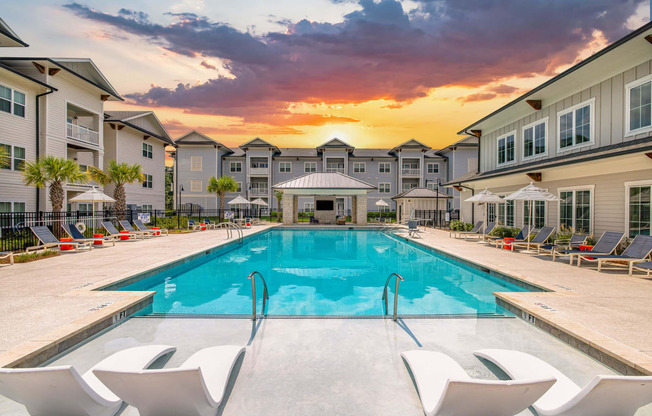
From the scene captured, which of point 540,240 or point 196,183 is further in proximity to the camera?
point 196,183

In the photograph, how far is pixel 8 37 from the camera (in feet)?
53.8

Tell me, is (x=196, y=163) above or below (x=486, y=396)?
above

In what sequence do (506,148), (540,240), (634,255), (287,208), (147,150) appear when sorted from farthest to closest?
(147,150) → (287,208) → (506,148) → (540,240) → (634,255)

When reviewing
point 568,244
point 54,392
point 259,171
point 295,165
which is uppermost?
point 295,165

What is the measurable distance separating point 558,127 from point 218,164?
35311 mm

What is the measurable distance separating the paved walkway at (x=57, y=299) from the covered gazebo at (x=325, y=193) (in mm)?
17255

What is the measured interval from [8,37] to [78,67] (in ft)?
16.0

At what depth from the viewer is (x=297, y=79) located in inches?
833

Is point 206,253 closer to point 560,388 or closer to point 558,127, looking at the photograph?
point 560,388

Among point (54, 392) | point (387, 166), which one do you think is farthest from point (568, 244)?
point (387, 166)

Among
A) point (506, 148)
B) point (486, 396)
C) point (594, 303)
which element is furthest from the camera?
point (506, 148)

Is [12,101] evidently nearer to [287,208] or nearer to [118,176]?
[118,176]

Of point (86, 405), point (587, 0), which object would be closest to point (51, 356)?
point (86, 405)

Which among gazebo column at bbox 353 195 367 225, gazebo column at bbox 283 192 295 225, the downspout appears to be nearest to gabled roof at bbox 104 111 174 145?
the downspout
